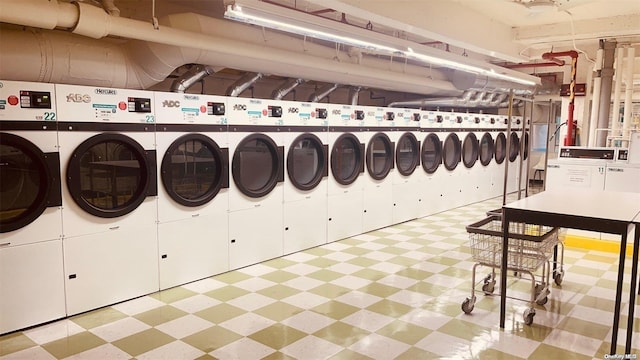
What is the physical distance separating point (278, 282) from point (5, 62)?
10.0 feet

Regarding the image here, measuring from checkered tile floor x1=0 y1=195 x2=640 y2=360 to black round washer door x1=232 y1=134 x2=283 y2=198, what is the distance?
0.91 metres

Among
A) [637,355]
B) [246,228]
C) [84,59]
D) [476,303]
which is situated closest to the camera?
[637,355]

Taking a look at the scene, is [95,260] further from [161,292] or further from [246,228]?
[246,228]

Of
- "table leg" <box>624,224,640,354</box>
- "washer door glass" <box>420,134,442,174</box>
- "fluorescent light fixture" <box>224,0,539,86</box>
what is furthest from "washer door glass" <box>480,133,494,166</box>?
"table leg" <box>624,224,640,354</box>

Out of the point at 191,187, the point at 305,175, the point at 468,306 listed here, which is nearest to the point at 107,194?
the point at 191,187

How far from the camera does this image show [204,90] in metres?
6.38

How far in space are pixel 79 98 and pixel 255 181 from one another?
2.26 m

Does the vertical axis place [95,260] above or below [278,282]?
above

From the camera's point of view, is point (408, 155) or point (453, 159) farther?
point (453, 159)

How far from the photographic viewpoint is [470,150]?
31.3 ft

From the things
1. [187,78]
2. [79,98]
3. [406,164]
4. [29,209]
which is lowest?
[29,209]

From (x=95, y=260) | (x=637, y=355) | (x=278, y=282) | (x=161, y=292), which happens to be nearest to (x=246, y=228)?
(x=278, y=282)

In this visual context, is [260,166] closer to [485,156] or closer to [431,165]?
[431,165]

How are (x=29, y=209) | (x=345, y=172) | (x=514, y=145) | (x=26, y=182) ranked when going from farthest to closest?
(x=514, y=145)
(x=345, y=172)
(x=26, y=182)
(x=29, y=209)
